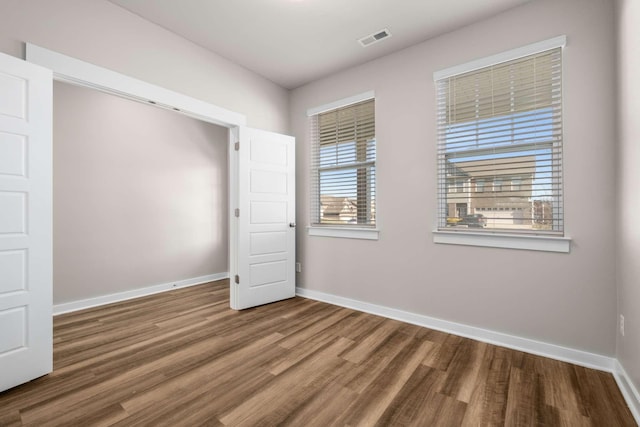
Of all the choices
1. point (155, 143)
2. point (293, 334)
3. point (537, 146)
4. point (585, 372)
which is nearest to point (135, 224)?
point (155, 143)

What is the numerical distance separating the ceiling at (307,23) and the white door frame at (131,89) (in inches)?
24.1

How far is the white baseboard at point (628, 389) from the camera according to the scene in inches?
63.0

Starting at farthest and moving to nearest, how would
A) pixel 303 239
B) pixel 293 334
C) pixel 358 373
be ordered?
pixel 303 239
pixel 293 334
pixel 358 373

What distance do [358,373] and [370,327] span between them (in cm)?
86

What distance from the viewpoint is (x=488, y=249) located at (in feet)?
8.38

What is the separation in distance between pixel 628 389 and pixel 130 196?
16.7 feet

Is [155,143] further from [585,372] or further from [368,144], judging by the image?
[585,372]

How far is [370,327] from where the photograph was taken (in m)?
2.87

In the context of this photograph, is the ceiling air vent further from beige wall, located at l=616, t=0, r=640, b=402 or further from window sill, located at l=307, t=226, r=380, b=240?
window sill, located at l=307, t=226, r=380, b=240

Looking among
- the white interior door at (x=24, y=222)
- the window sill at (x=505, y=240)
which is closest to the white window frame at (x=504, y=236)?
the window sill at (x=505, y=240)

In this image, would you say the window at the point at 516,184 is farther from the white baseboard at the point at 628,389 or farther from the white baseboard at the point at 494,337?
the white baseboard at the point at 628,389

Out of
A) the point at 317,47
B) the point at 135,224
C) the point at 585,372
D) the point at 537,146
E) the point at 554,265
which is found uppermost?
the point at 317,47

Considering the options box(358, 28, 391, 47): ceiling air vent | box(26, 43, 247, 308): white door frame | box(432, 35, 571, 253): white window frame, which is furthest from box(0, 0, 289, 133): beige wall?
box(432, 35, 571, 253): white window frame

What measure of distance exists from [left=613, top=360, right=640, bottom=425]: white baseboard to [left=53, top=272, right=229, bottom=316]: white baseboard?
476 cm
